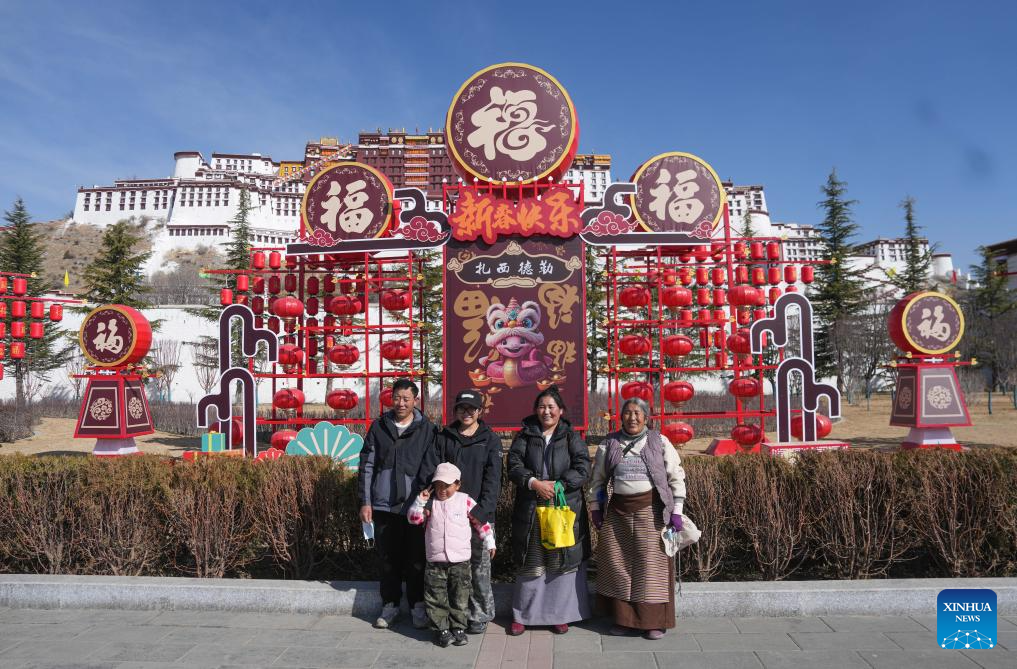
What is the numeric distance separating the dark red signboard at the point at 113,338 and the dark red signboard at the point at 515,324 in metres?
4.81

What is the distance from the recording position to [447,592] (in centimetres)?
382

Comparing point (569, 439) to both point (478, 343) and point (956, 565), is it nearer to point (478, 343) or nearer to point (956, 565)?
point (956, 565)

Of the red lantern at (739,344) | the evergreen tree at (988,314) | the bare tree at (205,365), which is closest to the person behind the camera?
the red lantern at (739,344)

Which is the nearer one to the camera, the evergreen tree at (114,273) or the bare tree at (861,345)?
the evergreen tree at (114,273)

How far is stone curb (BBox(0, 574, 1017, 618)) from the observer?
403 centimetres

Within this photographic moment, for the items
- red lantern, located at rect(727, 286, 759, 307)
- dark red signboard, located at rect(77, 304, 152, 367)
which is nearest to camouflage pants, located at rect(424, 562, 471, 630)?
dark red signboard, located at rect(77, 304, 152, 367)

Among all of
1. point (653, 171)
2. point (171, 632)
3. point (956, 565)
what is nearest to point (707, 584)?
point (956, 565)

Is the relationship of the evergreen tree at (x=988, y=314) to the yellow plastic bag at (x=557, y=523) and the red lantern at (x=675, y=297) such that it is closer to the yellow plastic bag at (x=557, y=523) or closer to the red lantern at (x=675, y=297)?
the red lantern at (x=675, y=297)

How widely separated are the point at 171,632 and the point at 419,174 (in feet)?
185

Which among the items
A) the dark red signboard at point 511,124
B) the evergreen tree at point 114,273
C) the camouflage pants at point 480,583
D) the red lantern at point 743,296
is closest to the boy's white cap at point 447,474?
the camouflage pants at point 480,583

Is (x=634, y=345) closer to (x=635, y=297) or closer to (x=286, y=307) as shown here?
(x=635, y=297)

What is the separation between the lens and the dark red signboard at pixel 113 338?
31.2ft

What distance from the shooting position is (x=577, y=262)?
9539 millimetres

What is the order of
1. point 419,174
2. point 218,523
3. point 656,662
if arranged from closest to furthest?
point 656,662
point 218,523
point 419,174
